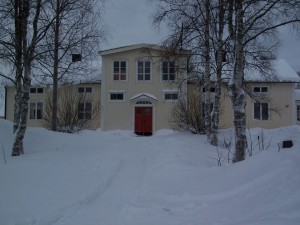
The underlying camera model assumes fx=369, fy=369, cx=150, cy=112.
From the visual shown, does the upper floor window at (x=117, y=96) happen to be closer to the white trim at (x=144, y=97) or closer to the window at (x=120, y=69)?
the white trim at (x=144, y=97)

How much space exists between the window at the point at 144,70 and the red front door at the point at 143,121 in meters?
2.24

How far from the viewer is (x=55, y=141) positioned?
56.1 feet

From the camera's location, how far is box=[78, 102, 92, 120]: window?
77.4ft

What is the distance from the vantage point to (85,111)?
25266 mm

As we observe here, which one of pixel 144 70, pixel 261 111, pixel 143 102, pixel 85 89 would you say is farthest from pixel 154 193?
pixel 261 111

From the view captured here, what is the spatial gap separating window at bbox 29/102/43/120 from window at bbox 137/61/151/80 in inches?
317

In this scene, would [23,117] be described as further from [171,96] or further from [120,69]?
[171,96]

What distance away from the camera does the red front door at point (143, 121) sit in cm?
2595

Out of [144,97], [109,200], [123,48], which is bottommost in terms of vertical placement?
[109,200]

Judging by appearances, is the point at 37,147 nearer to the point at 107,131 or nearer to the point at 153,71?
the point at 107,131

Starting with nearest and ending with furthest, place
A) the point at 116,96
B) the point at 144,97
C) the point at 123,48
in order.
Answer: the point at 144,97 → the point at 123,48 → the point at 116,96

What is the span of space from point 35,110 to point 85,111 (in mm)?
5259

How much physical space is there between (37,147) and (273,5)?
434 inches

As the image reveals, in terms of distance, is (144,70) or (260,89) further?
(260,89)
